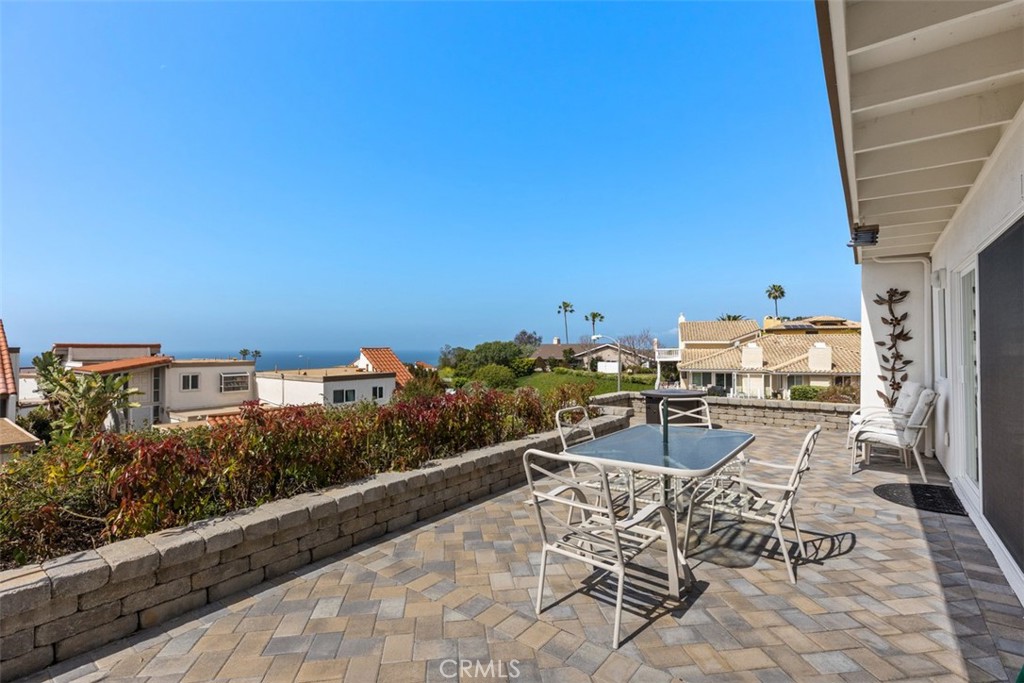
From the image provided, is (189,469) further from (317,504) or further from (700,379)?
(700,379)

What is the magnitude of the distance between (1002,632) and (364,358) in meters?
27.6

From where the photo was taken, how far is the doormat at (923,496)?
392cm

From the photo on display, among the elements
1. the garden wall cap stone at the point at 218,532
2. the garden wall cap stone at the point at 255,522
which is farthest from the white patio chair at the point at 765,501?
the garden wall cap stone at the point at 218,532

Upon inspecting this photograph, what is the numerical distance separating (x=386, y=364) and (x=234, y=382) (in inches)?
310

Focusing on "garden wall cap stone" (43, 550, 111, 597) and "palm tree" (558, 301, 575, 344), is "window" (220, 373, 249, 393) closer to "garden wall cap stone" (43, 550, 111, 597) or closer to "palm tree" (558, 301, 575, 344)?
"garden wall cap stone" (43, 550, 111, 597)

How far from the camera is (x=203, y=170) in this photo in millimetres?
11938

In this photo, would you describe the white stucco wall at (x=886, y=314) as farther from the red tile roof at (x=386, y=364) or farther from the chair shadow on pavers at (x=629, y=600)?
the red tile roof at (x=386, y=364)

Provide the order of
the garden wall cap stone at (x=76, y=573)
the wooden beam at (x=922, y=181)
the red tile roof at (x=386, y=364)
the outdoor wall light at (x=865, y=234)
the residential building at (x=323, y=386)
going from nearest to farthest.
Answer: the garden wall cap stone at (x=76, y=573), the wooden beam at (x=922, y=181), the outdoor wall light at (x=865, y=234), the residential building at (x=323, y=386), the red tile roof at (x=386, y=364)

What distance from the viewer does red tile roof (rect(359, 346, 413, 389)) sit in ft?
84.0

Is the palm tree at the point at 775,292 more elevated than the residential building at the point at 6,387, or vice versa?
the palm tree at the point at 775,292

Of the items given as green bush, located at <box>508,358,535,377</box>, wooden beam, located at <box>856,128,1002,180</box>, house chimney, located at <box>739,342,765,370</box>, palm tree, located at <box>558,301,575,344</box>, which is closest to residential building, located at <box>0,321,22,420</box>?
wooden beam, located at <box>856,128,1002,180</box>

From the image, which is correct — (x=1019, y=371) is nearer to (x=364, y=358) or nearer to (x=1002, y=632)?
(x=1002, y=632)

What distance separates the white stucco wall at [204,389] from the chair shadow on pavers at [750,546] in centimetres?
2217

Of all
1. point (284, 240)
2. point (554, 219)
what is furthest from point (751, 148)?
point (284, 240)
